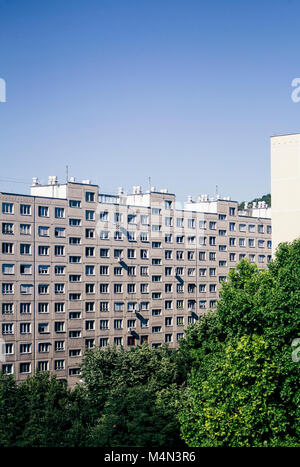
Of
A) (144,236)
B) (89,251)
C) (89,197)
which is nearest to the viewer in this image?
(89,197)

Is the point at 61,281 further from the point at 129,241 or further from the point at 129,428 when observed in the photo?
the point at 129,428

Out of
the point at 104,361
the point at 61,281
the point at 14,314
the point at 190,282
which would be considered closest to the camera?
the point at 104,361

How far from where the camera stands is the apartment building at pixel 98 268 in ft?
171

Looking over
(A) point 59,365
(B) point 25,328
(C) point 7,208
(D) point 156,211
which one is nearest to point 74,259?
(B) point 25,328

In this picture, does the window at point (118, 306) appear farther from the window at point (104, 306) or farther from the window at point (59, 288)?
the window at point (59, 288)

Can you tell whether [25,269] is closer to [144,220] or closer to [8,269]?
[8,269]

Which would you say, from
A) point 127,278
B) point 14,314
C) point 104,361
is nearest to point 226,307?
point 104,361

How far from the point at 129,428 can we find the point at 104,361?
1494 centimetres

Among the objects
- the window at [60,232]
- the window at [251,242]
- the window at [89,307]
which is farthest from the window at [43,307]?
the window at [251,242]

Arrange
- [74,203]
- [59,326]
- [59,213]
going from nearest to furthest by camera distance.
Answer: [59,326], [59,213], [74,203]

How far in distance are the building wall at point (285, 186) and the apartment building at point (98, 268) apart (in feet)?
74.9

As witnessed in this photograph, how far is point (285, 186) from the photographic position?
32000 millimetres

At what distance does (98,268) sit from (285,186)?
29.1m

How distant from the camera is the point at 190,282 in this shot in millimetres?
66688
